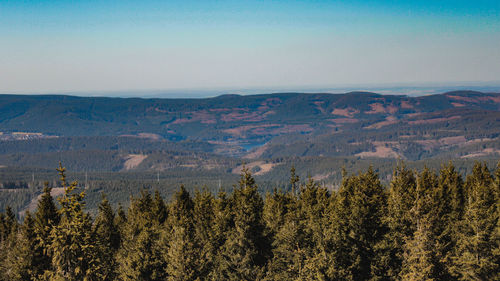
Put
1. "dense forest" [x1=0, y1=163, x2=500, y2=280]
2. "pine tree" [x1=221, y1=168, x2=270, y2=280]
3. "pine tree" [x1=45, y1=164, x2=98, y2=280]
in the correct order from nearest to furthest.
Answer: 1. "pine tree" [x1=45, y1=164, x2=98, y2=280]
2. "dense forest" [x1=0, y1=163, x2=500, y2=280]
3. "pine tree" [x1=221, y1=168, x2=270, y2=280]

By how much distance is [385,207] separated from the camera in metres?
54.0

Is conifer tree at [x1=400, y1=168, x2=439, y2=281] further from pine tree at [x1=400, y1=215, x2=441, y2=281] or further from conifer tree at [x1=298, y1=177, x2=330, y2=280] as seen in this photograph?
conifer tree at [x1=298, y1=177, x2=330, y2=280]

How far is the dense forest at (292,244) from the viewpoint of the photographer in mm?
39247

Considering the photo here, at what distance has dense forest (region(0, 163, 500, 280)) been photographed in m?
39.2

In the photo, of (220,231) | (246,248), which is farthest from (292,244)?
(220,231)

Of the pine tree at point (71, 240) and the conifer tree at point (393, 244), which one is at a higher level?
the pine tree at point (71, 240)

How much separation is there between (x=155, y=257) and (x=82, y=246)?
16234 mm

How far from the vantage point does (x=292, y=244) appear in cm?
4769

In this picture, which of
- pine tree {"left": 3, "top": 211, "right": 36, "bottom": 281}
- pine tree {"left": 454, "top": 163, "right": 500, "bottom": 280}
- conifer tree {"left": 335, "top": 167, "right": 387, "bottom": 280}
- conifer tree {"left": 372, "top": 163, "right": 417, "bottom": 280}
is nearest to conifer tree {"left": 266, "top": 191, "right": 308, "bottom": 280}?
conifer tree {"left": 335, "top": 167, "right": 387, "bottom": 280}

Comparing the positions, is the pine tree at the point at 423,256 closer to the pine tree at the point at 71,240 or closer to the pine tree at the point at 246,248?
the pine tree at the point at 246,248

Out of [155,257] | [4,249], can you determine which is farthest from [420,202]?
[4,249]

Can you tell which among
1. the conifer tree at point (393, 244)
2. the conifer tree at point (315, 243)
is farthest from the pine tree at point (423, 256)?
the conifer tree at point (315, 243)

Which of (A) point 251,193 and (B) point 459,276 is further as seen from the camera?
(A) point 251,193

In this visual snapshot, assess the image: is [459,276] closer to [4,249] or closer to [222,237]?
[222,237]
